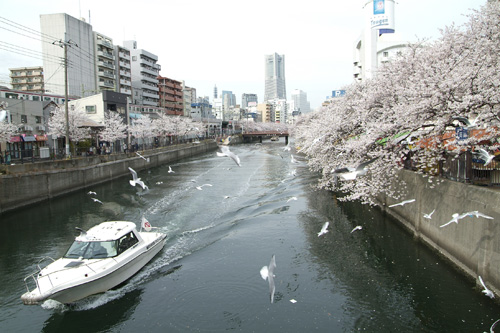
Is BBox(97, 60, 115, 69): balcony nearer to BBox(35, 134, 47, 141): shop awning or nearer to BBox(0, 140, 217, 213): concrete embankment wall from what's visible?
BBox(35, 134, 47, 141): shop awning

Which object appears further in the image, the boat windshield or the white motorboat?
the boat windshield

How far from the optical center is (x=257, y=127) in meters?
159

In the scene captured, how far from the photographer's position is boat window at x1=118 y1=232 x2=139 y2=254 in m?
12.9

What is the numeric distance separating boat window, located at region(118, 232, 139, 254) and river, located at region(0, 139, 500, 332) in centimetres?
118

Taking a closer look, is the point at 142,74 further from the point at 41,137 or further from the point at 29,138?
the point at 29,138

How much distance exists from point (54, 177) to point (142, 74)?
69.0 m

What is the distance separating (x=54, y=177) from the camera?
26.6 meters

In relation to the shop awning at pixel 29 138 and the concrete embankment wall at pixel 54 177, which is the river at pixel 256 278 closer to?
the concrete embankment wall at pixel 54 177

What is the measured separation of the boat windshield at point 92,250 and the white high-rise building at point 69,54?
2203 inches

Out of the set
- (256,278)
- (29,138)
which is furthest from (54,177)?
(256,278)

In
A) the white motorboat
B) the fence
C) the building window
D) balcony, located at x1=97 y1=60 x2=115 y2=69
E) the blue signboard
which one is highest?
the blue signboard

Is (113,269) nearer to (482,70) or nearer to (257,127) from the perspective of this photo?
(482,70)

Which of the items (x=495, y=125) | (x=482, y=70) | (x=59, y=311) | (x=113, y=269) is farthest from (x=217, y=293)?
(x=482, y=70)

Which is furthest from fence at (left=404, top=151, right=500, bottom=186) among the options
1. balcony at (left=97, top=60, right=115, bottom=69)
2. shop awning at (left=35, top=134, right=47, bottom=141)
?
balcony at (left=97, top=60, right=115, bottom=69)
